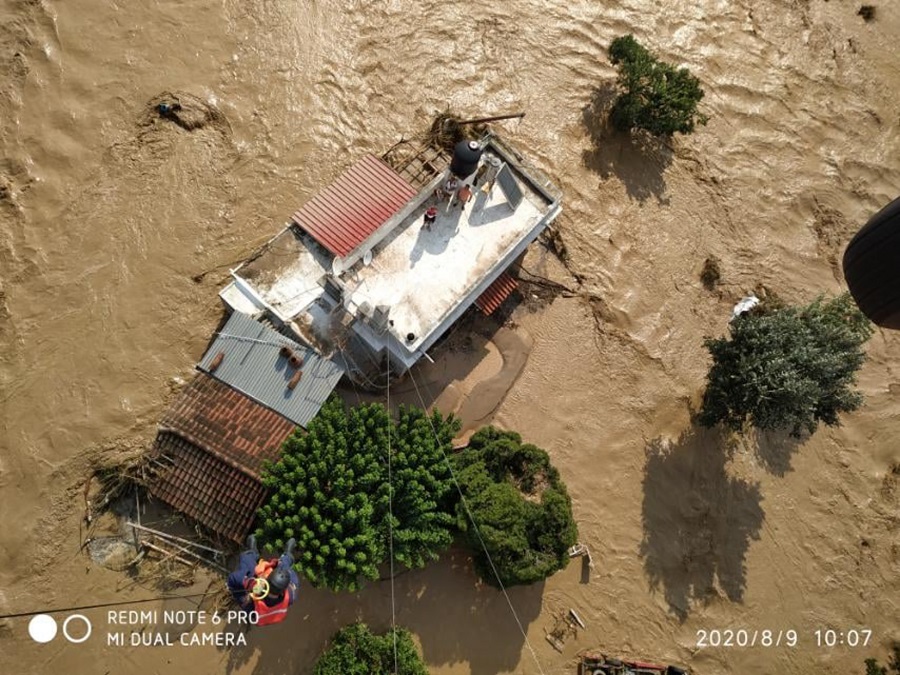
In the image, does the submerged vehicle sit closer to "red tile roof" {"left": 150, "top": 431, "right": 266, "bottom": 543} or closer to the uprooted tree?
the uprooted tree

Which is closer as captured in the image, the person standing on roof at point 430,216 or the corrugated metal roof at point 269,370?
the corrugated metal roof at point 269,370

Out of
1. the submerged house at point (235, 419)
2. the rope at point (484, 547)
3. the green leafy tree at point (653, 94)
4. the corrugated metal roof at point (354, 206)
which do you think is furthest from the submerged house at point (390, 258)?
the green leafy tree at point (653, 94)

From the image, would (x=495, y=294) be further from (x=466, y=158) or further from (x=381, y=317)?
(x=466, y=158)

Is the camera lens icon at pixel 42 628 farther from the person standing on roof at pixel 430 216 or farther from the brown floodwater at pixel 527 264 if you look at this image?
the person standing on roof at pixel 430 216

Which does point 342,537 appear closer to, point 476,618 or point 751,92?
point 476,618

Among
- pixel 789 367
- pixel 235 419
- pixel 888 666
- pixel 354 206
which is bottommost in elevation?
pixel 235 419

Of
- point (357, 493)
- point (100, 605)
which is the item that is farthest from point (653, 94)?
point (100, 605)

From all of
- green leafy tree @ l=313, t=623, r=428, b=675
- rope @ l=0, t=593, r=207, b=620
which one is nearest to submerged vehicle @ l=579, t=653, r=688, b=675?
green leafy tree @ l=313, t=623, r=428, b=675
